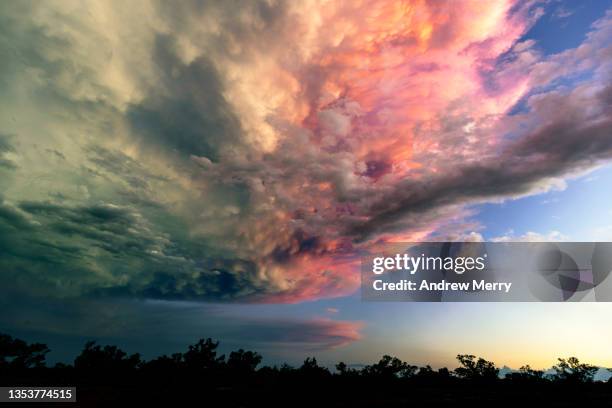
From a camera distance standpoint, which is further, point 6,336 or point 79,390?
point 6,336

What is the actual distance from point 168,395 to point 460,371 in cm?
9865

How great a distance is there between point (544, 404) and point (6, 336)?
10774 centimetres

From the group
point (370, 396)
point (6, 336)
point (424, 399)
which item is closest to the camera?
point (424, 399)

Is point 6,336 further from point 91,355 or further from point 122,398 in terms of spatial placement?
point 122,398

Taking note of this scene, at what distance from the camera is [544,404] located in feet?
56.1

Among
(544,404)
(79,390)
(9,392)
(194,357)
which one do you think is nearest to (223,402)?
(79,390)

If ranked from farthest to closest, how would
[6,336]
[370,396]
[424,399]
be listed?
[6,336], [370,396], [424,399]

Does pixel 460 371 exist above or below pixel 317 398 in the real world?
below

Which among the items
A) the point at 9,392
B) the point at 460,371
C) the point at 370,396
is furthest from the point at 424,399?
the point at 460,371

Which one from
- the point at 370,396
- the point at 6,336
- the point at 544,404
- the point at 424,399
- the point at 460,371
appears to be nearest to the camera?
the point at 544,404

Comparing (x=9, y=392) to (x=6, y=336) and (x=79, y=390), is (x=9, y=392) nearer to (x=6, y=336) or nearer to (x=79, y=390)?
(x=79, y=390)

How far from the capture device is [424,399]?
18.3m

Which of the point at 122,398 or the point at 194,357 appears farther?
the point at 194,357

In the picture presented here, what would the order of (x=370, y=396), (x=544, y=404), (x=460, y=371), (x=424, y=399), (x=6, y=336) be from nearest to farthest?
(x=544, y=404) < (x=424, y=399) < (x=370, y=396) < (x=6, y=336) < (x=460, y=371)
